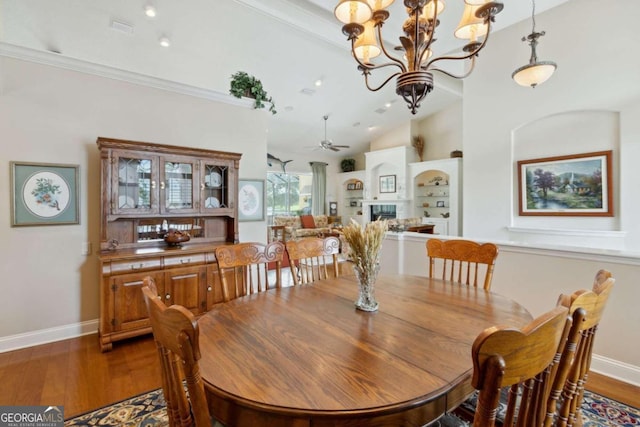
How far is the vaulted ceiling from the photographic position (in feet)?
11.5

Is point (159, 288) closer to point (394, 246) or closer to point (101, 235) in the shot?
point (101, 235)

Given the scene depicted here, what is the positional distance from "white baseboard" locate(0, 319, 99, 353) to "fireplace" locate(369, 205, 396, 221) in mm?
8088

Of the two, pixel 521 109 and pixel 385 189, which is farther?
pixel 385 189

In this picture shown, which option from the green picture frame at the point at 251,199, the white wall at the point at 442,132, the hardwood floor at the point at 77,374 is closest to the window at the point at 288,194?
the white wall at the point at 442,132

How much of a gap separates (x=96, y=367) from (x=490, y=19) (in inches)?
150

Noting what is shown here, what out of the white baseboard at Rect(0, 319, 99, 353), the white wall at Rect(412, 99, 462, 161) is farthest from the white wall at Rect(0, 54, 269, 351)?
the white wall at Rect(412, 99, 462, 161)

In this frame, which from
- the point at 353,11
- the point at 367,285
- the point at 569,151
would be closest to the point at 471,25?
the point at 353,11

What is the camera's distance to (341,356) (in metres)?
1.04

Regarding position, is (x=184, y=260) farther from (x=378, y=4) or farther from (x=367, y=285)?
(x=378, y=4)

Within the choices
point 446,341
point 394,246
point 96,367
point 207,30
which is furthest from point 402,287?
point 207,30

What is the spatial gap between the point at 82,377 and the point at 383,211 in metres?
8.76

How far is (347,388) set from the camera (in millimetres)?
859

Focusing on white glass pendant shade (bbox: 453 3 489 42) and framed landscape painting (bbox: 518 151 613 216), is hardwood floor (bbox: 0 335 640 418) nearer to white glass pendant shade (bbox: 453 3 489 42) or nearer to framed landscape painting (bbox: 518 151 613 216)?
white glass pendant shade (bbox: 453 3 489 42)

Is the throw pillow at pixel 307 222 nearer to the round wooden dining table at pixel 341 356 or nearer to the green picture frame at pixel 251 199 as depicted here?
the green picture frame at pixel 251 199
